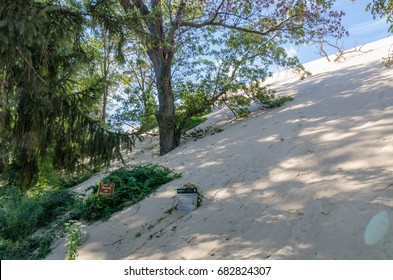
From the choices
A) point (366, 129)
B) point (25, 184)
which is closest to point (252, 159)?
point (366, 129)

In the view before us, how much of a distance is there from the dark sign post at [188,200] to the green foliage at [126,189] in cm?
171

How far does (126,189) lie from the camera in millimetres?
7699

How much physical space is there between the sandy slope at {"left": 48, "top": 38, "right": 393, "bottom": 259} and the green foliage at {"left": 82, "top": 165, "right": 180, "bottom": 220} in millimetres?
365

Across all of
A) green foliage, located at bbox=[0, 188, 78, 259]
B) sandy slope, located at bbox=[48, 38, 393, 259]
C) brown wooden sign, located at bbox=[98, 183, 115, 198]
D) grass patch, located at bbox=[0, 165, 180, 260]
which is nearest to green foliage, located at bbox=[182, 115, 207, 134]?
sandy slope, located at bbox=[48, 38, 393, 259]

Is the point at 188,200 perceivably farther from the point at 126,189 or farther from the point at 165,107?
the point at 165,107

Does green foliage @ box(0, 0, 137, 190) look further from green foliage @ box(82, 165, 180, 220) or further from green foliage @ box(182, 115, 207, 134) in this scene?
green foliage @ box(182, 115, 207, 134)

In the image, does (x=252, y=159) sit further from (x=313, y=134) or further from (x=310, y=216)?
(x=310, y=216)

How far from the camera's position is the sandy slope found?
3.84 meters

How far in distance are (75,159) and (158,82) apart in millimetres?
6604

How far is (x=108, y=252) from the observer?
5.43 metres

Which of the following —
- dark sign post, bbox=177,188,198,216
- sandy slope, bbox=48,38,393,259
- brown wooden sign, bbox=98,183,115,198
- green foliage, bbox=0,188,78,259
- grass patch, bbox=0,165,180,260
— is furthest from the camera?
brown wooden sign, bbox=98,183,115,198

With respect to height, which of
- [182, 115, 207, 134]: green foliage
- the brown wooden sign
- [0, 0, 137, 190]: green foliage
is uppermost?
[0, 0, 137, 190]: green foliage

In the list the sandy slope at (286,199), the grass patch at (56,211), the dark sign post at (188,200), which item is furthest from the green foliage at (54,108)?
the sandy slope at (286,199)

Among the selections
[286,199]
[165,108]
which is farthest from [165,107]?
[286,199]
